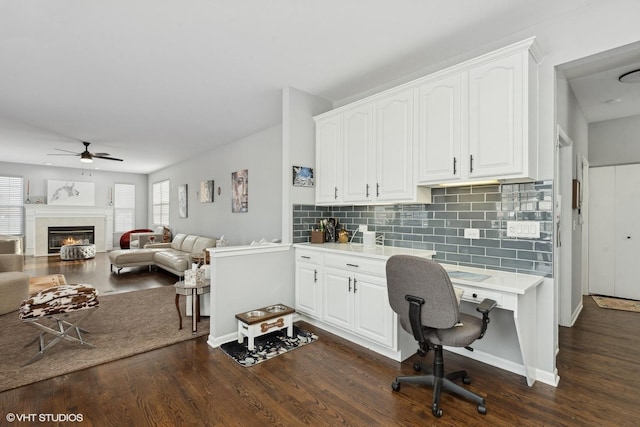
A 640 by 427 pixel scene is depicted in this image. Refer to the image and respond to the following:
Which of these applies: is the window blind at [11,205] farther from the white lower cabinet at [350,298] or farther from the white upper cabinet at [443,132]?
the white upper cabinet at [443,132]

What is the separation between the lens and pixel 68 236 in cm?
923

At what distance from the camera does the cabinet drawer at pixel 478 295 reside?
6.76 ft

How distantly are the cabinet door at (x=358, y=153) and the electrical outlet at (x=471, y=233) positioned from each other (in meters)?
0.94

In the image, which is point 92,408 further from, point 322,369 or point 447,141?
point 447,141

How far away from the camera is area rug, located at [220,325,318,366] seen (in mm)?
2645

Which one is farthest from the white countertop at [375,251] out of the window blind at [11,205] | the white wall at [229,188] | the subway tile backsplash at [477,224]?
the window blind at [11,205]

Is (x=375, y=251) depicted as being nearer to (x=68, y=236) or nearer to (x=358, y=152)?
(x=358, y=152)

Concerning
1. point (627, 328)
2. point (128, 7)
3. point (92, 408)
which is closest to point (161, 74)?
point (128, 7)

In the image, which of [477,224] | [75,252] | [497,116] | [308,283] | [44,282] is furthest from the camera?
[75,252]

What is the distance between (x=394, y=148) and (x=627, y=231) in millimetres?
4162

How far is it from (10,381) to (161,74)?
297 centimetres

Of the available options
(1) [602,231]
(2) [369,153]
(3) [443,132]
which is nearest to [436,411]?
(3) [443,132]

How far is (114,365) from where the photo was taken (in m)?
2.53

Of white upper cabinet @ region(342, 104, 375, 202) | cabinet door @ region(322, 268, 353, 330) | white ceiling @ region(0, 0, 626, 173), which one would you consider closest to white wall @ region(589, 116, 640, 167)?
white ceiling @ region(0, 0, 626, 173)
